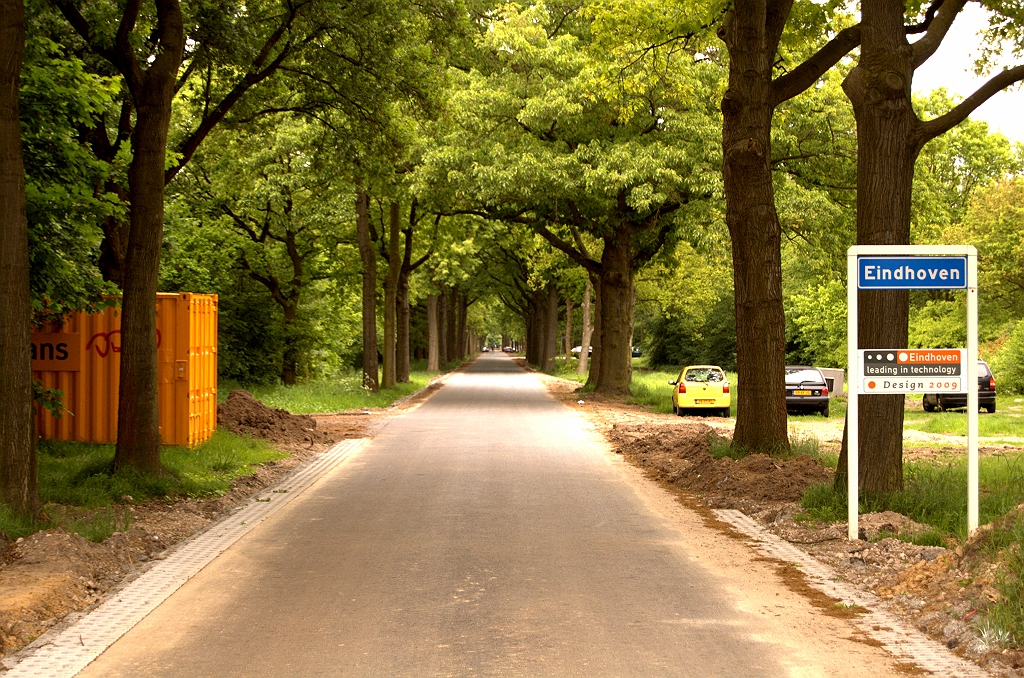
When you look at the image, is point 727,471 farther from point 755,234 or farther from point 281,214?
point 281,214

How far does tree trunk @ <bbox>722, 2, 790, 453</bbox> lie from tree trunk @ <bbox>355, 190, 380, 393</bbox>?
60.3 feet

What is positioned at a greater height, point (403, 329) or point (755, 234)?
point (755, 234)

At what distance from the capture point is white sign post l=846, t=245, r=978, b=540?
28.8 feet

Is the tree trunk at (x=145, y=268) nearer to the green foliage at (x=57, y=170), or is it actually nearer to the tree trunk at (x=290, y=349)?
the green foliage at (x=57, y=170)

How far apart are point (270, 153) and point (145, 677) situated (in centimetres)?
2734

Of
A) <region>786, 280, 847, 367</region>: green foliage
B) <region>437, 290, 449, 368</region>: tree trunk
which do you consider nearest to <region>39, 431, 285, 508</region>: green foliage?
<region>786, 280, 847, 367</region>: green foliage

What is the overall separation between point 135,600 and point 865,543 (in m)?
6.00

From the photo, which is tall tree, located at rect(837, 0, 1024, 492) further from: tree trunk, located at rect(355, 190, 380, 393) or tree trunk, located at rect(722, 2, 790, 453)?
tree trunk, located at rect(355, 190, 380, 393)

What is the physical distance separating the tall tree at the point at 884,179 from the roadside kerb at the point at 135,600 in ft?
21.1

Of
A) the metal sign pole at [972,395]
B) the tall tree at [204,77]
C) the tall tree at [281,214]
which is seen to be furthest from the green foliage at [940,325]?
the metal sign pole at [972,395]

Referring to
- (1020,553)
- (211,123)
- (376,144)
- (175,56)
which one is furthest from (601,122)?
(1020,553)

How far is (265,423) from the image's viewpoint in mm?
19109

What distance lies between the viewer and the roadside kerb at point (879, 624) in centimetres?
572

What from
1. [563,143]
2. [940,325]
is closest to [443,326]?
[940,325]
